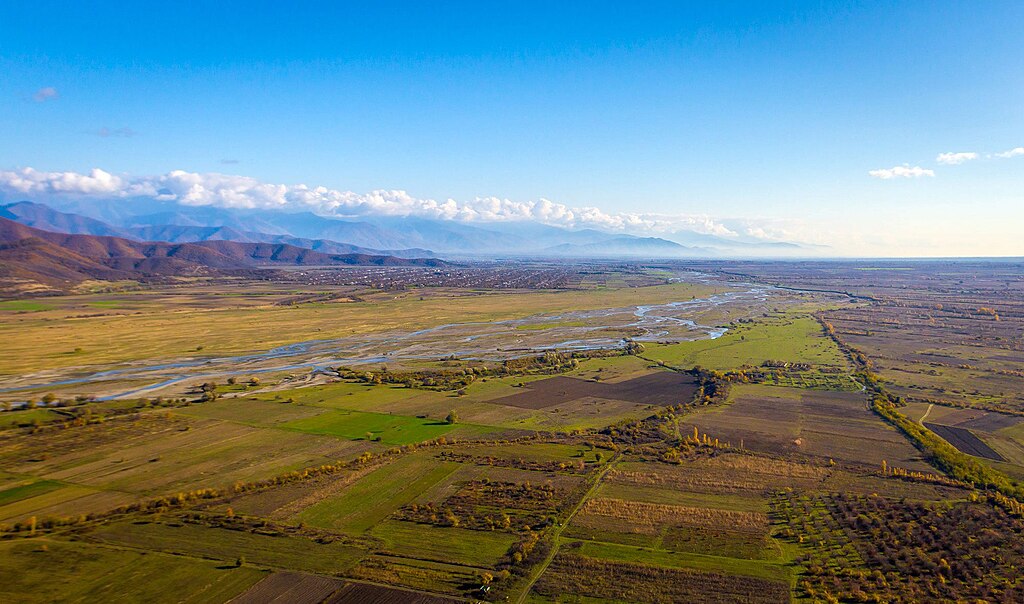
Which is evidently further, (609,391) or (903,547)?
(609,391)

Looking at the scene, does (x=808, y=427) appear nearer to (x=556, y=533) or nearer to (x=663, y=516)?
(x=663, y=516)

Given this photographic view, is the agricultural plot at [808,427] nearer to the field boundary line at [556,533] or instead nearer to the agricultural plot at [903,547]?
the agricultural plot at [903,547]

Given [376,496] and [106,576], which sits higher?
[376,496]

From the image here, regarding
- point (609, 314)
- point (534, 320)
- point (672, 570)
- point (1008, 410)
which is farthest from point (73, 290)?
point (1008, 410)

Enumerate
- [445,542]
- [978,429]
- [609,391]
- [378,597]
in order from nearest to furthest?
[378,597] → [445,542] → [978,429] → [609,391]

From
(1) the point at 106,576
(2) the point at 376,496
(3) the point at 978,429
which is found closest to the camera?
(1) the point at 106,576

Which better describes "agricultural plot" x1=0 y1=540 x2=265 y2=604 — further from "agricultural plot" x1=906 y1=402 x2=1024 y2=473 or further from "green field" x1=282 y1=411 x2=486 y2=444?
"agricultural plot" x1=906 y1=402 x2=1024 y2=473

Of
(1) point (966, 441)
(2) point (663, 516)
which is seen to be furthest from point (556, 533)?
(1) point (966, 441)

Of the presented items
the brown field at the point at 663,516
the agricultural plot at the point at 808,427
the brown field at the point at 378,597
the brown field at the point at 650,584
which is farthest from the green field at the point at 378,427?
the brown field at the point at 650,584
